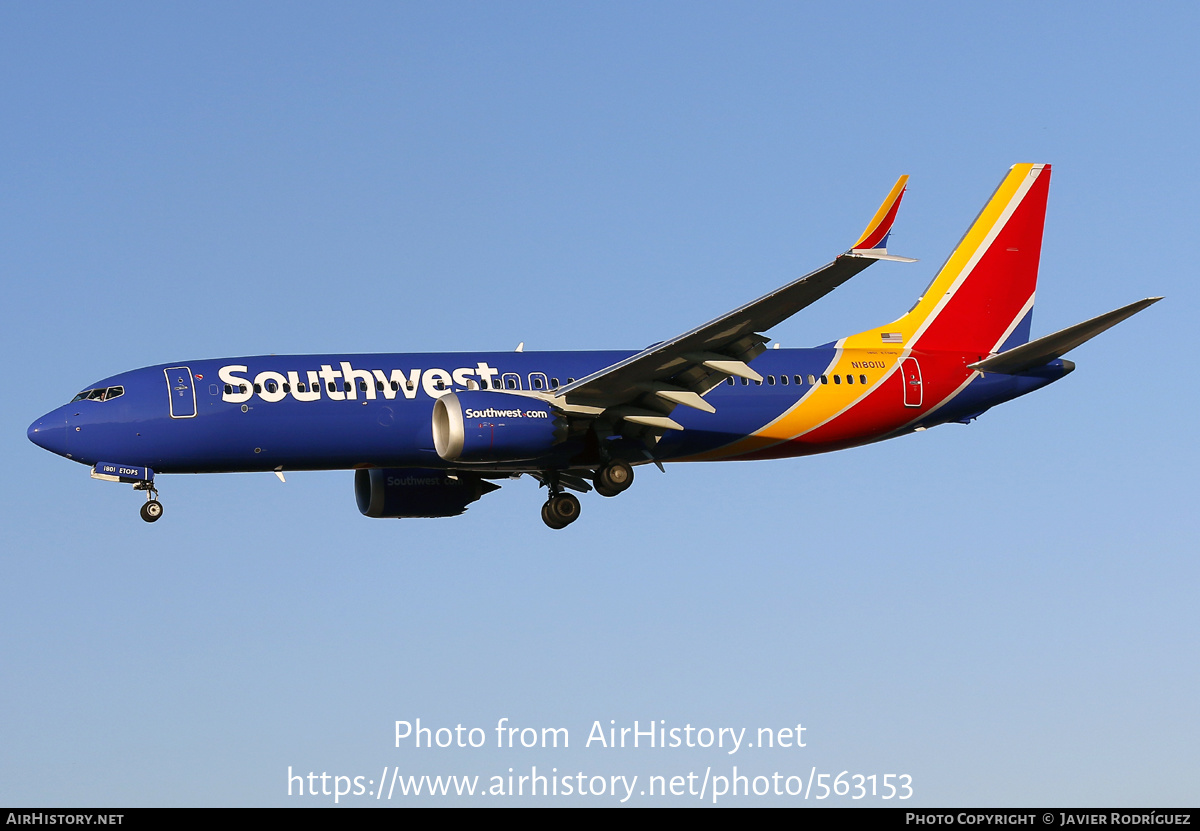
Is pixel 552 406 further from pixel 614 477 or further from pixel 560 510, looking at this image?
pixel 560 510

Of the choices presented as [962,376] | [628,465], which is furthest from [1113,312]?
[628,465]

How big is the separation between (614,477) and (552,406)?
272cm

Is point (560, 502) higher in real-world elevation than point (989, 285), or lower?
lower

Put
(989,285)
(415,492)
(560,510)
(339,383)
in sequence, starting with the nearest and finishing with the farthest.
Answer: (339,383) < (560,510) < (415,492) < (989,285)

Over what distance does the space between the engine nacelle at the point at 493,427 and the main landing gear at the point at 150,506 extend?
21.6ft

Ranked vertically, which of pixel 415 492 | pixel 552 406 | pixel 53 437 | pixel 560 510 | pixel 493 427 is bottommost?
pixel 560 510

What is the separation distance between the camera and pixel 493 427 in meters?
36.6

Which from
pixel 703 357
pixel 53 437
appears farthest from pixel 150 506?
pixel 703 357

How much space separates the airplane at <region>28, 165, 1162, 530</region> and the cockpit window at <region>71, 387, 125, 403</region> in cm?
5

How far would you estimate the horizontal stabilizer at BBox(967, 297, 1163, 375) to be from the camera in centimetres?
3766

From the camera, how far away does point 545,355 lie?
Answer: 133 feet

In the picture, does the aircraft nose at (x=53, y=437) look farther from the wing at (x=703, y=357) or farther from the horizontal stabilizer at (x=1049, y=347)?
the horizontal stabilizer at (x=1049, y=347)

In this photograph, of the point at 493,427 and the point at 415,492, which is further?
the point at 415,492

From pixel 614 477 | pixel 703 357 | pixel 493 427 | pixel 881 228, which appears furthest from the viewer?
pixel 614 477
